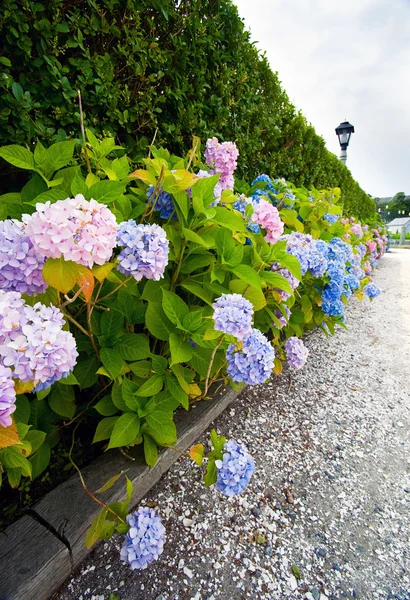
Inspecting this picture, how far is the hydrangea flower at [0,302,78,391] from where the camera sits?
69cm

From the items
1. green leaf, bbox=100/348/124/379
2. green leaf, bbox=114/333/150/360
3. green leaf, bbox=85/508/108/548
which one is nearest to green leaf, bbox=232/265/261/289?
green leaf, bbox=114/333/150/360

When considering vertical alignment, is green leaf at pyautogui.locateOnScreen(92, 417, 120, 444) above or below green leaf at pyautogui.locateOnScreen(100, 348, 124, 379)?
below

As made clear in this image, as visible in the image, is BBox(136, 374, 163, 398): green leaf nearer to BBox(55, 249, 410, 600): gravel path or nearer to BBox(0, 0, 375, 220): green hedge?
BBox(55, 249, 410, 600): gravel path

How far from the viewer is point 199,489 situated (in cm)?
149

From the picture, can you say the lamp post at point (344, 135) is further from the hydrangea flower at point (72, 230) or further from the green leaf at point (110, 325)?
the hydrangea flower at point (72, 230)

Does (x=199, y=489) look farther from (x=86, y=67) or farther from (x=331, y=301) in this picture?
(x=86, y=67)

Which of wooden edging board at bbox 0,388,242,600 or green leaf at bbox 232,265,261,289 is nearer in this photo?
wooden edging board at bbox 0,388,242,600

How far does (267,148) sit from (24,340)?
11.4 feet

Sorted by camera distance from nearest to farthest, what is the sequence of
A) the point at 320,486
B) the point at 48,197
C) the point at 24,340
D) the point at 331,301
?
the point at 24,340, the point at 48,197, the point at 320,486, the point at 331,301

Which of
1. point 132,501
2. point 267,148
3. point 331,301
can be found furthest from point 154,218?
point 267,148

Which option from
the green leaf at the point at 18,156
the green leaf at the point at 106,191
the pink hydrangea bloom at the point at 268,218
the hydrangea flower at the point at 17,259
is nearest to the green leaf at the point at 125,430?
the hydrangea flower at the point at 17,259

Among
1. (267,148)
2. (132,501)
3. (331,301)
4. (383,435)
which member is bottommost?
(383,435)

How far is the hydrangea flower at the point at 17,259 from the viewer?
0.78 m

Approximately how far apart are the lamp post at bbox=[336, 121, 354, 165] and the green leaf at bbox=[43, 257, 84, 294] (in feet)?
30.4
